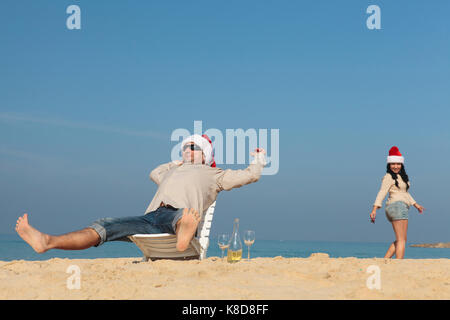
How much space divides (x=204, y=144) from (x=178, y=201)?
97 centimetres

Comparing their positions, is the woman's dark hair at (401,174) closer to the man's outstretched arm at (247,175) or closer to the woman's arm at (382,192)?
the woman's arm at (382,192)

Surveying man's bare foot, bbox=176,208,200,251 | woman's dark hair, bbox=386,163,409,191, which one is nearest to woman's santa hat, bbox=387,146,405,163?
woman's dark hair, bbox=386,163,409,191

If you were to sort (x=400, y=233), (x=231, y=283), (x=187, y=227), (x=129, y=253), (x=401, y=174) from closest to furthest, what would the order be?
(x=231, y=283), (x=187, y=227), (x=400, y=233), (x=401, y=174), (x=129, y=253)

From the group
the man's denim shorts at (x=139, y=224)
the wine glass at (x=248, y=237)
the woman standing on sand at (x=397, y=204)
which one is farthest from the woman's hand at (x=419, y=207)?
the man's denim shorts at (x=139, y=224)

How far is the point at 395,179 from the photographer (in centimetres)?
707

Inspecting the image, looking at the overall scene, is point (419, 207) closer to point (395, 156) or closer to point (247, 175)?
point (395, 156)

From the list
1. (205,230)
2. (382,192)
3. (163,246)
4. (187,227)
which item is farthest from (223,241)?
(382,192)

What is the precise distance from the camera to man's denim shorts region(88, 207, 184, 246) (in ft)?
16.5

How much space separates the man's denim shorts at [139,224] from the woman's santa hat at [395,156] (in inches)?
148

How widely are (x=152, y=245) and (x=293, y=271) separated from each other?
6.53 ft

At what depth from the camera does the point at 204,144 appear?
608 cm

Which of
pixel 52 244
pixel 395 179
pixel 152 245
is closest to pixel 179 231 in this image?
pixel 152 245

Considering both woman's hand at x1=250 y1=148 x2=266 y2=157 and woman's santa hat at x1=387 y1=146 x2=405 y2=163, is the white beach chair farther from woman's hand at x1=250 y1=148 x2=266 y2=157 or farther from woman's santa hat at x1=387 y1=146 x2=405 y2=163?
woman's santa hat at x1=387 y1=146 x2=405 y2=163
